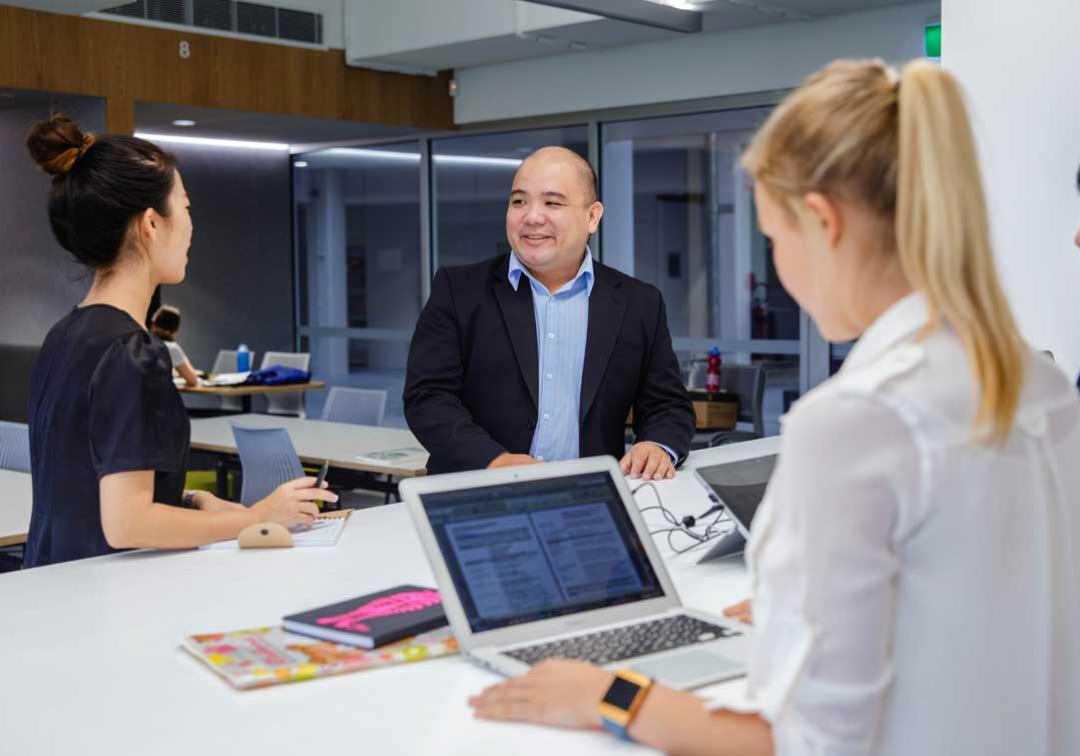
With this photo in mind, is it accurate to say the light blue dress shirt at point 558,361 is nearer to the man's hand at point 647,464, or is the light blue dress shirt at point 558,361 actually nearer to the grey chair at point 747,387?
the man's hand at point 647,464

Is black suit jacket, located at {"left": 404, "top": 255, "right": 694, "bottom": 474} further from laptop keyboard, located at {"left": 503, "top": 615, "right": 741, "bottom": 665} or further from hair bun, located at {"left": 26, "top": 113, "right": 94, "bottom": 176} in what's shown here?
laptop keyboard, located at {"left": 503, "top": 615, "right": 741, "bottom": 665}

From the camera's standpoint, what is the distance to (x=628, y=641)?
160 cm

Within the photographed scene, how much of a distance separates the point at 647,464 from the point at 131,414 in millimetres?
1326

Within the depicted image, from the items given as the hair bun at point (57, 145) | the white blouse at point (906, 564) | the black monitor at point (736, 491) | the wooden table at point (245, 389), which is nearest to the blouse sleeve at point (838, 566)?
the white blouse at point (906, 564)

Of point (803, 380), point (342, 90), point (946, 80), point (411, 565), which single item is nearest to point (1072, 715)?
point (946, 80)

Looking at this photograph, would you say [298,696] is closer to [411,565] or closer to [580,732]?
[580,732]

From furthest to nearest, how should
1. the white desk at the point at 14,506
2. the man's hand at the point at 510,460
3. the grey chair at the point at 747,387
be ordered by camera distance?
the grey chair at the point at 747,387, the white desk at the point at 14,506, the man's hand at the point at 510,460

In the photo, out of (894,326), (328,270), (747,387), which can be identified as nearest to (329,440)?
(747,387)

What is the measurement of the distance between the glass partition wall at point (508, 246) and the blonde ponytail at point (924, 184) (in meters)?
6.00

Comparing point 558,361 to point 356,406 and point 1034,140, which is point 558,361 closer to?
point 1034,140

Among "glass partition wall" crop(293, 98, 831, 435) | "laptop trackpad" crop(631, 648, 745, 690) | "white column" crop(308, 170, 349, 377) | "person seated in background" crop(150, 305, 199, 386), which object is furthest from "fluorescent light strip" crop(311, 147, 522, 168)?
"laptop trackpad" crop(631, 648, 745, 690)

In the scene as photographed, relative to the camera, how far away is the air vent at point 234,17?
8.02 m

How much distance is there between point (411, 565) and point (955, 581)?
1231 mm

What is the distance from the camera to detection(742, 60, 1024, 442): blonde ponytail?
1.05 m
